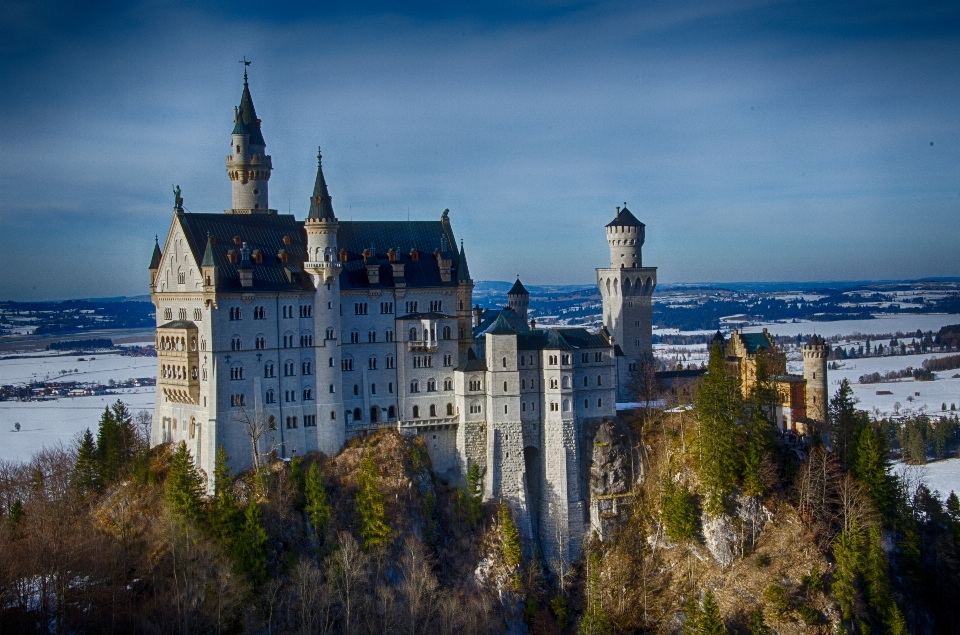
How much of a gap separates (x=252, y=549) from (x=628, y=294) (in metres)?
42.8

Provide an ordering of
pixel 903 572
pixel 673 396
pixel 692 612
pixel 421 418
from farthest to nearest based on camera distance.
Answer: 1. pixel 673 396
2. pixel 421 418
3. pixel 903 572
4. pixel 692 612

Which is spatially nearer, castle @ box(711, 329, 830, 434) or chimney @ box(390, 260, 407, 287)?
chimney @ box(390, 260, 407, 287)

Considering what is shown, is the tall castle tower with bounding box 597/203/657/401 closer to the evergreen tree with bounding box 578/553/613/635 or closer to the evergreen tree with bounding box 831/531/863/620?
the evergreen tree with bounding box 578/553/613/635

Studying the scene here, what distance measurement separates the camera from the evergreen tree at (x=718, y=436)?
8512 cm

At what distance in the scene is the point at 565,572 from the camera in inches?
3519

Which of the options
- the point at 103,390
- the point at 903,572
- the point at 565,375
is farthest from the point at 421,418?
the point at 103,390

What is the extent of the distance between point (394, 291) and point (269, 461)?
694 inches

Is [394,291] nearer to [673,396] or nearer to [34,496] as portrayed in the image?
[673,396]

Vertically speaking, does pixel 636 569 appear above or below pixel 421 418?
below

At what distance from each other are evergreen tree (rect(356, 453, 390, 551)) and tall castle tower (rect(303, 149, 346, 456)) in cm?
528

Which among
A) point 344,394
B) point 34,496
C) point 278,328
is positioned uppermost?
→ point 278,328

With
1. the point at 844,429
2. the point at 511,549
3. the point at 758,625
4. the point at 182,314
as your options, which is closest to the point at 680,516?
the point at 758,625

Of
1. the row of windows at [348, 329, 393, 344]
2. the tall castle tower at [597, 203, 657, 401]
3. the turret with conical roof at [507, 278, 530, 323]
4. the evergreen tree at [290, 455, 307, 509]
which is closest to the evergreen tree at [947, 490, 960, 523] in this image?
the tall castle tower at [597, 203, 657, 401]

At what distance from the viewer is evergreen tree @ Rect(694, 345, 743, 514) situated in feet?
279
